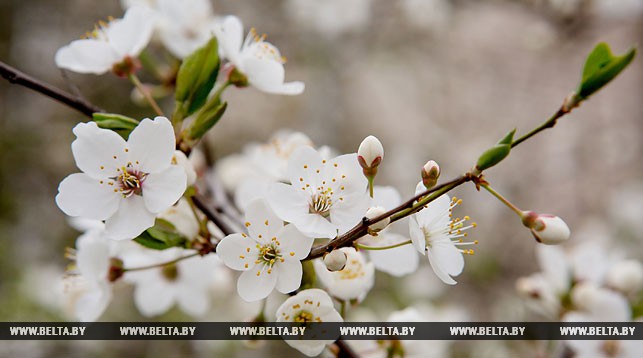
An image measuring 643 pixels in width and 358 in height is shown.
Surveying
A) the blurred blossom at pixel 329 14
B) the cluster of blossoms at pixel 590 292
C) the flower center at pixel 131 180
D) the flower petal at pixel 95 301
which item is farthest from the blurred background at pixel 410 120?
the flower center at pixel 131 180

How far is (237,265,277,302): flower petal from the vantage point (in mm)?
634

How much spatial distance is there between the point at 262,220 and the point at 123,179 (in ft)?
0.64

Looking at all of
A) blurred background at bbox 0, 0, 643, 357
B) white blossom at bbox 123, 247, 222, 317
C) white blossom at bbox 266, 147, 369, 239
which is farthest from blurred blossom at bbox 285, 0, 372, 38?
white blossom at bbox 266, 147, 369, 239

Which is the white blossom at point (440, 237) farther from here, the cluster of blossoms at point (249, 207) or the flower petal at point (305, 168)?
the flower petal at point (305, 168)

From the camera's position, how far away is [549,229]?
2.05ft

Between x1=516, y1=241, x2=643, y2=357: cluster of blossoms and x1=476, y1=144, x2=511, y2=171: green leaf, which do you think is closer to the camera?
x1=476, y1=144, x2=511, y2=171: green leaf

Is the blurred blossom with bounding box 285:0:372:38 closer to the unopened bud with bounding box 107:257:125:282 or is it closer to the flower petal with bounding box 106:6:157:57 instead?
the flower petal with bounding box 106:6:157:57

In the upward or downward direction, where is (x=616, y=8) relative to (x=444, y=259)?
upward

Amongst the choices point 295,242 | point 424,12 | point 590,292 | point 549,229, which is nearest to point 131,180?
point 295,242

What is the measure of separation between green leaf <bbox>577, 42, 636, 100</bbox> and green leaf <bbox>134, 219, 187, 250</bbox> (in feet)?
1.79

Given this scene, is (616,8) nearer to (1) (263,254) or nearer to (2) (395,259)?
(2) (395,259)

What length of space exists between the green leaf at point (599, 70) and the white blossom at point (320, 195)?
27 cm

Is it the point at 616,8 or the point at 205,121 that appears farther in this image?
the point at 616,8

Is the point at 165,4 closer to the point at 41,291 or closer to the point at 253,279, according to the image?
the point at 253,279
